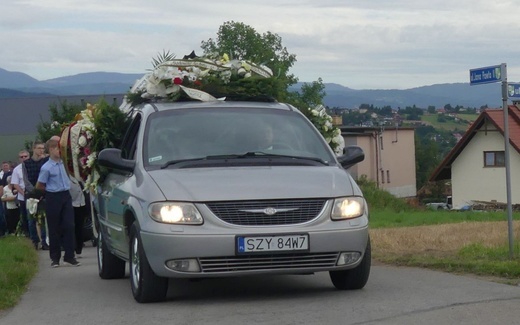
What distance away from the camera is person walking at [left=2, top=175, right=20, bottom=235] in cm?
2258

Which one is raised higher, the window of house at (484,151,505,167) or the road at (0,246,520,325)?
the road at (0,246,520,325)

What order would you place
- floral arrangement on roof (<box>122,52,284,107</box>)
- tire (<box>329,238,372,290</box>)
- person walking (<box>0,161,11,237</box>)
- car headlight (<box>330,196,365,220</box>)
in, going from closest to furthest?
car headlight (<box>330,196,365,220</box>) < tire (<box>329,238,372,290</box>) < floral arrangement on roof (<box>122,52,284,107</box>) < person walking (<box>0,161,11,237</box>)

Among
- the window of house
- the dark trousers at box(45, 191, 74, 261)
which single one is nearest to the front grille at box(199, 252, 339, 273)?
the dark trousers at box(45, 191, 74, 261)

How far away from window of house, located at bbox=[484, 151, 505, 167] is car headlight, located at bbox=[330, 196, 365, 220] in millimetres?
60065

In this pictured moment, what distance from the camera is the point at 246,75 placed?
11.7 meters

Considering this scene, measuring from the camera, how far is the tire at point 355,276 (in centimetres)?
952

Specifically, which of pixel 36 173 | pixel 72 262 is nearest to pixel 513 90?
pixel 72 262

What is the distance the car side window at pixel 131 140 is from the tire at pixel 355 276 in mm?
2210

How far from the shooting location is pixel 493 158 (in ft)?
225

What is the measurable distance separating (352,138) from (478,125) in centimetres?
2000

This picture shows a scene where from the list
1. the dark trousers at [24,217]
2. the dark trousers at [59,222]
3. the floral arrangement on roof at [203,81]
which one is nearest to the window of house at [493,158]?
the dark trousers at [24,217]

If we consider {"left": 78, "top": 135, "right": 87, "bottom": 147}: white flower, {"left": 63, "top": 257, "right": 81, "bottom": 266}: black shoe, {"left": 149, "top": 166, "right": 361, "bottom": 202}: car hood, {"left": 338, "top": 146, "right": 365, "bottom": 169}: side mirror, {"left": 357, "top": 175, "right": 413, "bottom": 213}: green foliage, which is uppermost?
{"left": 78, "top": 135, "right": 87, "bottom": 147}: white flower

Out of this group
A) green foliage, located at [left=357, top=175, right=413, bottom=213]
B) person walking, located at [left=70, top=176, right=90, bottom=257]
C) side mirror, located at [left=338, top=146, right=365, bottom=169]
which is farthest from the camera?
green foliage, located at [left=357, top=175, right=413, bottom=213]

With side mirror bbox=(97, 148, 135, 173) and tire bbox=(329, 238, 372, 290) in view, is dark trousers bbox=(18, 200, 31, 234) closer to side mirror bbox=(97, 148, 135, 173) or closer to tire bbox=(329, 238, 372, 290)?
side mirror bbox=(97, 148, 135, 173)
